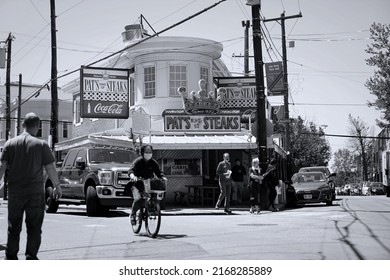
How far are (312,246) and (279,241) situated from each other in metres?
0.71

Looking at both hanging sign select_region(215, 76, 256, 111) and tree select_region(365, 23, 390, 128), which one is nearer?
tree select_region(365, 23, 390, 128)

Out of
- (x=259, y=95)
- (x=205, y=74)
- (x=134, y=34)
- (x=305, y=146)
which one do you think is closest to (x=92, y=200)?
(x=259, y=95)

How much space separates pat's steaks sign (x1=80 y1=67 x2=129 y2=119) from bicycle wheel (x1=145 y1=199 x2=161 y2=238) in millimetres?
12221

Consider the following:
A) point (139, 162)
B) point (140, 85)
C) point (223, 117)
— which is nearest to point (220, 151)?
point (223, 117)

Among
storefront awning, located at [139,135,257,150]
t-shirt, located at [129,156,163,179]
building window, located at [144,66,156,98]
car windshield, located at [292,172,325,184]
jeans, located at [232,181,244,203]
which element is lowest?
jeans, located at [232,181,244,203]

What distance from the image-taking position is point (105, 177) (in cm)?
1543

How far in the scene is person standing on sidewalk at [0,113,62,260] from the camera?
Result: 6645mm

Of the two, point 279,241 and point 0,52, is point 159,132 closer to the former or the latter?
point 0,52

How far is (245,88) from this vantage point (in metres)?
25.6

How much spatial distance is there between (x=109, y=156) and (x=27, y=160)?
9957 mm

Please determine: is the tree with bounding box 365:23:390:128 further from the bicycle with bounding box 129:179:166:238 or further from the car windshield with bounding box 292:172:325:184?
the car windshield with bounding box 292:172:325:184

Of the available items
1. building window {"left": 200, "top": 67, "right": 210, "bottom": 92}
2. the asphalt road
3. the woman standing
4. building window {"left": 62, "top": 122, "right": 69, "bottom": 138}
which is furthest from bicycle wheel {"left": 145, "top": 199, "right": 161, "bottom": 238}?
building window {"left": 62, "top": 122, "right": 69, "bottom": 138}

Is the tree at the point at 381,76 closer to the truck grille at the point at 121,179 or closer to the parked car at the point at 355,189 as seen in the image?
the truck grille at the point at 121,179

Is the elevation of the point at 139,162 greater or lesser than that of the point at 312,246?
greater
